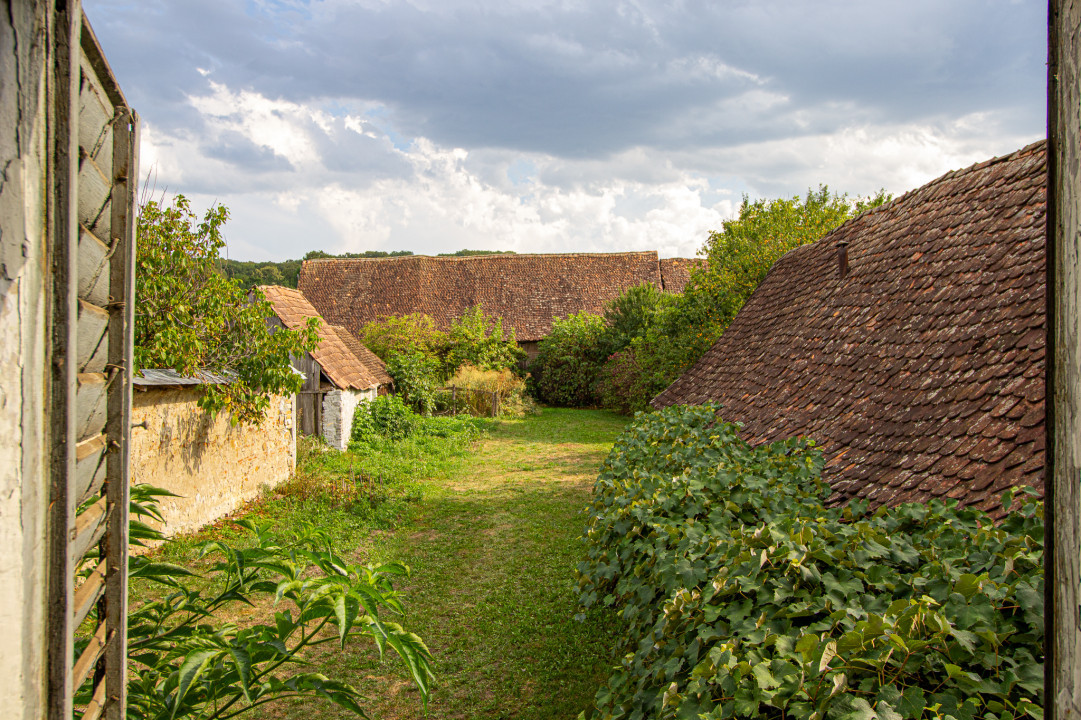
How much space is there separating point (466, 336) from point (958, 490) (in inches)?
890

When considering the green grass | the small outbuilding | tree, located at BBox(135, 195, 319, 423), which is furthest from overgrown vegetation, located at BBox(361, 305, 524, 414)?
tree, located at BBox(135, 195, 319, 423)

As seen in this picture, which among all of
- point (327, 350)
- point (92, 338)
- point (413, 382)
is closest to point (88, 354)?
point (92, 338)

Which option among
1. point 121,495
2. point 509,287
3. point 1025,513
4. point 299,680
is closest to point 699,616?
point 1025,513

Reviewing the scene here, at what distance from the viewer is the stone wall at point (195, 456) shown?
26.2 ft

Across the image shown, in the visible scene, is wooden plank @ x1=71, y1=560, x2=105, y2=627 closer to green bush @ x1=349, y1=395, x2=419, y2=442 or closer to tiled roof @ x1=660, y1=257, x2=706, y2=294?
green bush @ x1=349, y1=395, x2=419, y2=442

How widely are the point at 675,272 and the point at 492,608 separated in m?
28.1

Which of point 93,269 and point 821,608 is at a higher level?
point 93,269

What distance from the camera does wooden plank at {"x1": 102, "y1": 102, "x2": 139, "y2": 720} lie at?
4.97 feet

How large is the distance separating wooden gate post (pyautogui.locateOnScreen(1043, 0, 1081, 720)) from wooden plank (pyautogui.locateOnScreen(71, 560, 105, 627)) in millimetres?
1849

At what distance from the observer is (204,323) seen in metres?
8.87

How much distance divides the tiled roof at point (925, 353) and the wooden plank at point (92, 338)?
4419mm

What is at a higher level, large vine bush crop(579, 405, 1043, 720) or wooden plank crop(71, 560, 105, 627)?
wooden plank crop(71, 560, 105, 627)

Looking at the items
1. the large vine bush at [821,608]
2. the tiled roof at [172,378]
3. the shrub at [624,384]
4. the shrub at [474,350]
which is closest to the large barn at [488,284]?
the shrub at [474,350]

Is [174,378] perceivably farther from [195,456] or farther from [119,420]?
[119,420]
